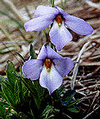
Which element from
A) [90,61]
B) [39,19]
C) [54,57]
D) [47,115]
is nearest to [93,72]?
[90,61]

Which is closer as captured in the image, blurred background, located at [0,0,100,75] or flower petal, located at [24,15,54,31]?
flower petal, located at [24,15,54,31]

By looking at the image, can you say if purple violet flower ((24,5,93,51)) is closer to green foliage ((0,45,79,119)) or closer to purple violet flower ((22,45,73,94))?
purple violet flower ((22,45,73,94))

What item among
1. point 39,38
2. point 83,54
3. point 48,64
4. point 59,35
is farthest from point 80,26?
point 39,38

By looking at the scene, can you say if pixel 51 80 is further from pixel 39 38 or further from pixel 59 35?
Answer: pixel 39 38

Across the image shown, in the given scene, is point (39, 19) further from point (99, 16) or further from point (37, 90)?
point (99, 16)

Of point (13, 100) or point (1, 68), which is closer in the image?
point (13, 100)

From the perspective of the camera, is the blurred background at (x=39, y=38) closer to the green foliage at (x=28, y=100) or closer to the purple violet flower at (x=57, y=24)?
the green foliage at (x=28, y=100)

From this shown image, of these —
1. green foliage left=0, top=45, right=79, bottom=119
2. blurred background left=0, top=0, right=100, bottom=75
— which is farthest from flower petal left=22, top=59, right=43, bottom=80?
blurred background left=0, top=0, right=100, bottom=75
